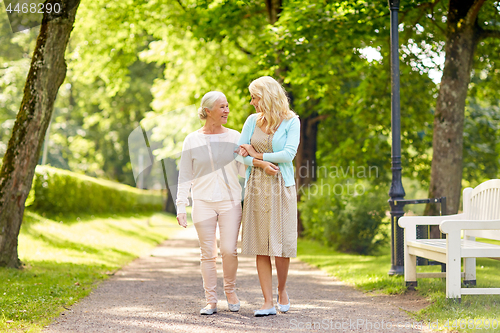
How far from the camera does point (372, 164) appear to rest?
16.1m

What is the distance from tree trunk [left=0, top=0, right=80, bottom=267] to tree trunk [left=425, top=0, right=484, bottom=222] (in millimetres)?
6160

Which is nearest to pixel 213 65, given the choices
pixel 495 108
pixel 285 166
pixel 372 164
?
pixel 372 164

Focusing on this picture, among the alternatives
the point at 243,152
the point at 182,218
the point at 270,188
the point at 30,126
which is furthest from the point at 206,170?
the point at 30,126

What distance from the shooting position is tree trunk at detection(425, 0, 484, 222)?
28.3ft

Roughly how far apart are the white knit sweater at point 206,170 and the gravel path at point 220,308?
112cm

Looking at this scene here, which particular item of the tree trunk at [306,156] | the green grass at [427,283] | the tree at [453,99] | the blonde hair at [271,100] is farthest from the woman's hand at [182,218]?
the tree trunk at [306,156]

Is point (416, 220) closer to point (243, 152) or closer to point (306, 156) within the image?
point (243, 152)

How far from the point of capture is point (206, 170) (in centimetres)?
507

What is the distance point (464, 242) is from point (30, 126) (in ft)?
19.7

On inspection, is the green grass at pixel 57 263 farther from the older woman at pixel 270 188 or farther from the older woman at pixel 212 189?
the older woman at pixel 270 188

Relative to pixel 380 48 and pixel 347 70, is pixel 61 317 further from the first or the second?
pixel 347 70

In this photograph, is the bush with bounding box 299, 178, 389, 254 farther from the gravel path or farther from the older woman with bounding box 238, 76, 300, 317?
the older woman with bounding box 238, 76, 300, 317

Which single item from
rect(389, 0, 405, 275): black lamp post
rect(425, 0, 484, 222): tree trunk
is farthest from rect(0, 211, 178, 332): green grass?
rect(425, 0, 484, 222): tree trunk

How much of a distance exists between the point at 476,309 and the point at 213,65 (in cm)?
1375
